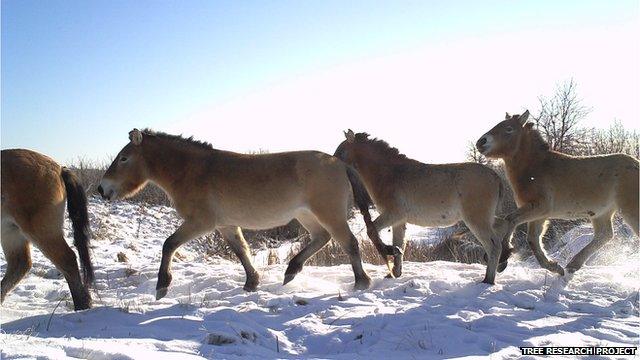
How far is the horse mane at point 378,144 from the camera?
8.49 metres

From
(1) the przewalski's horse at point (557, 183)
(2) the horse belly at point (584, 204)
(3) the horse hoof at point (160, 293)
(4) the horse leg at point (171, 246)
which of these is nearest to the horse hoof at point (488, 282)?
(1) the przewalski's horse at point (557, 183)

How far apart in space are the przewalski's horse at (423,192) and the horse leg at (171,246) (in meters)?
2.28

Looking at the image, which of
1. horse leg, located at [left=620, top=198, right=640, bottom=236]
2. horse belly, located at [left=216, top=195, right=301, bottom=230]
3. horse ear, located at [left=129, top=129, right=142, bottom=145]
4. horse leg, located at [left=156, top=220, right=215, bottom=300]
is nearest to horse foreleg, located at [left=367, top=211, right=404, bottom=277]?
horse belly, located at [left=216, top=195, right=301, bottom=230]

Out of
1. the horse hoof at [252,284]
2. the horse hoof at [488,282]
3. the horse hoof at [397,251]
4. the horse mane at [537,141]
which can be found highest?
the horse mane at [537,141]

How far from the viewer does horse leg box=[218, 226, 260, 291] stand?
746cm

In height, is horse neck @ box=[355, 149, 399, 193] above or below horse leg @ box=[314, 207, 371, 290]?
above

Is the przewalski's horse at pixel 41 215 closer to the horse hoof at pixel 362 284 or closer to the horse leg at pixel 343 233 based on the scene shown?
the horse leg at pixel 343 233

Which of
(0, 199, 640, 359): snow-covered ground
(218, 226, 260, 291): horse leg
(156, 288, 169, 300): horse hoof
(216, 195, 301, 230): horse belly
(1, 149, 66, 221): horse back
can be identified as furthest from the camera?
(218, 226, 260, 291): horse leg

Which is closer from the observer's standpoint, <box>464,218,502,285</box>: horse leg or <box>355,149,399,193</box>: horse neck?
<box>464,218,502,285</box>: horse leg

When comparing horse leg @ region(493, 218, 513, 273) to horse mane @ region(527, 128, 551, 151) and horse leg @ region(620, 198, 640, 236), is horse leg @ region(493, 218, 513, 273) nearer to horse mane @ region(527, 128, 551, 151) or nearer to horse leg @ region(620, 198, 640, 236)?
horse mane @ region(527, 128, 551, 151)

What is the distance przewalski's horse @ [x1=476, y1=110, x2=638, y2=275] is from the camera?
7.67 meters

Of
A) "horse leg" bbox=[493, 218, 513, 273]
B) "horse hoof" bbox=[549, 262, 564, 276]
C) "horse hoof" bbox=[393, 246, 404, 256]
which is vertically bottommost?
"horse hoof" bbox=[549, 262, 564, 276]

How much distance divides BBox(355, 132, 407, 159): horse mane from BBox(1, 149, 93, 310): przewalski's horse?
167 inches

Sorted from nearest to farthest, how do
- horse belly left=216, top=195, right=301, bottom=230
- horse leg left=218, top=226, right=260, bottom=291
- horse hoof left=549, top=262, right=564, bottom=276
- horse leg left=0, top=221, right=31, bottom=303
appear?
horse leg left=0, top=221, right=31, bottom=303 → horse belly left=216, top=195, right=301, bottom=230 → horse leg left=218, top=226, right=260, bottom=291 → horse hoof left=549, top=262, right=564, bottom=276
